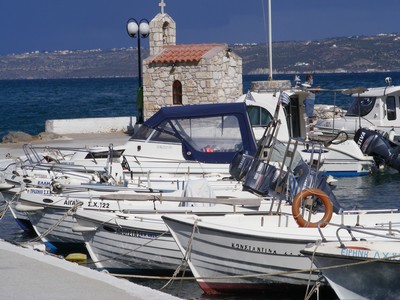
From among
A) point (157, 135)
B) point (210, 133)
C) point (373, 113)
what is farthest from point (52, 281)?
point (373, 113)

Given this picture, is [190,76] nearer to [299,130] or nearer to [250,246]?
[299,130]

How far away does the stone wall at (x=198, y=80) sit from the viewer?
1041 inches

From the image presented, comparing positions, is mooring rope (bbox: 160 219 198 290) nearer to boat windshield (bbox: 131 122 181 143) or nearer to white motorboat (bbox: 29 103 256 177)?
white motorboat (bbox: 29 103 256 177)

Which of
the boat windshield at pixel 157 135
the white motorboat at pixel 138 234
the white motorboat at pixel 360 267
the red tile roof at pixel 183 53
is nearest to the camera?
the white motorboat at pixel 360 267

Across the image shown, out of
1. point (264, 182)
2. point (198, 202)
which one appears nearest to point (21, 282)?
point (198, 202)

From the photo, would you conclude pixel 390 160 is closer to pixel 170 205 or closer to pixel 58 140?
pixel 58 140

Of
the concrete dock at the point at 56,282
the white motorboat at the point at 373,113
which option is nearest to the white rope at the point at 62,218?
the concrete dock at the point at 56,282

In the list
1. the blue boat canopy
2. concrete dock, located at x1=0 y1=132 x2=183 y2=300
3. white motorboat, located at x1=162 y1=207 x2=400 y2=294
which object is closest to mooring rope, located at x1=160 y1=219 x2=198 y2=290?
white motorboat, located at x1=162 y1=207 x2=400 y2=294

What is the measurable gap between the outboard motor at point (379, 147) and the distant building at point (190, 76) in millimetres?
4325

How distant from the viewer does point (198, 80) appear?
1049 inches

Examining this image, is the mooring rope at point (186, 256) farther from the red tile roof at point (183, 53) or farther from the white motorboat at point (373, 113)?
the white motorboat at point (373, 113)

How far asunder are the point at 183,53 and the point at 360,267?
1747 centimetres

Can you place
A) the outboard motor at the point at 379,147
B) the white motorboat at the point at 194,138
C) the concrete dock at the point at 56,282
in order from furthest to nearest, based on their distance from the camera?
the outboard motor at the point at 379,147
the white motorboat at the point at 194,138
the concrete dock at the point at 56,282

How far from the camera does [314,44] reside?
18000 centimetres
